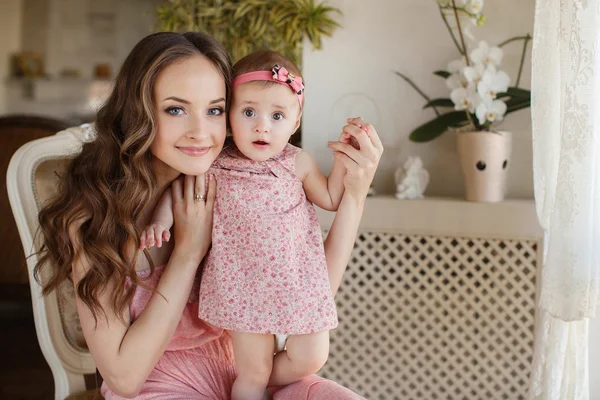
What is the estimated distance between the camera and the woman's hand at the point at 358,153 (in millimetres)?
1485

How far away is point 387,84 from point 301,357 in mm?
1688

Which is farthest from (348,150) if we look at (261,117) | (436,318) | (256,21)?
(256,21)

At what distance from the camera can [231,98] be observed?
1456 millimetres

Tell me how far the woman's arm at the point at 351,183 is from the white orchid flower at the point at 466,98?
112 centimetres

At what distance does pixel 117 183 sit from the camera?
146 cm

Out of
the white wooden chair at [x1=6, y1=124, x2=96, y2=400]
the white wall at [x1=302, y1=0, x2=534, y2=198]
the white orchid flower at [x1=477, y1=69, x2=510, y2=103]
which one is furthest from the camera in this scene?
the white wall at [x1=302, y1=0, x2=534, y2=198]

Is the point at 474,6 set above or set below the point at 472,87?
above

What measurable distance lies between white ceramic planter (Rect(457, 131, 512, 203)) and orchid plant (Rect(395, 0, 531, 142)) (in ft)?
0.17

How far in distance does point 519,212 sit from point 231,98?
1435 millimetres

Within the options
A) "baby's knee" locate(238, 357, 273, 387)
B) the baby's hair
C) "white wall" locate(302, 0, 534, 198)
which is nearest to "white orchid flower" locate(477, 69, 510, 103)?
"white wall" locate(302, 0, 534, 198)

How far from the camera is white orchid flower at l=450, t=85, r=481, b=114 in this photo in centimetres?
252

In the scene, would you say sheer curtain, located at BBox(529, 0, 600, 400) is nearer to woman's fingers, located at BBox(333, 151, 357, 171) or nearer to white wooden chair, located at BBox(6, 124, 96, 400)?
woman's fingers, located at BBox(333, 151, 357, 171)

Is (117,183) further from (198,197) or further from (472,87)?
(472,87)

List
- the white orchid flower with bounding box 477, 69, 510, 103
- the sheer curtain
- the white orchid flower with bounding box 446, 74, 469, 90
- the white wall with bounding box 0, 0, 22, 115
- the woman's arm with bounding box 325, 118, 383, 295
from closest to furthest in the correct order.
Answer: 1. the woman's arm with bounding box 325, 118, 383, 295
2. the sheer curtain
3. the white orchid flower with bounding box 477, 69, 510, 103
4. the white orchid flower with bounding box 446, 74, 469, 90
5. the white wall with bounding box 0, 0, 22, 115
